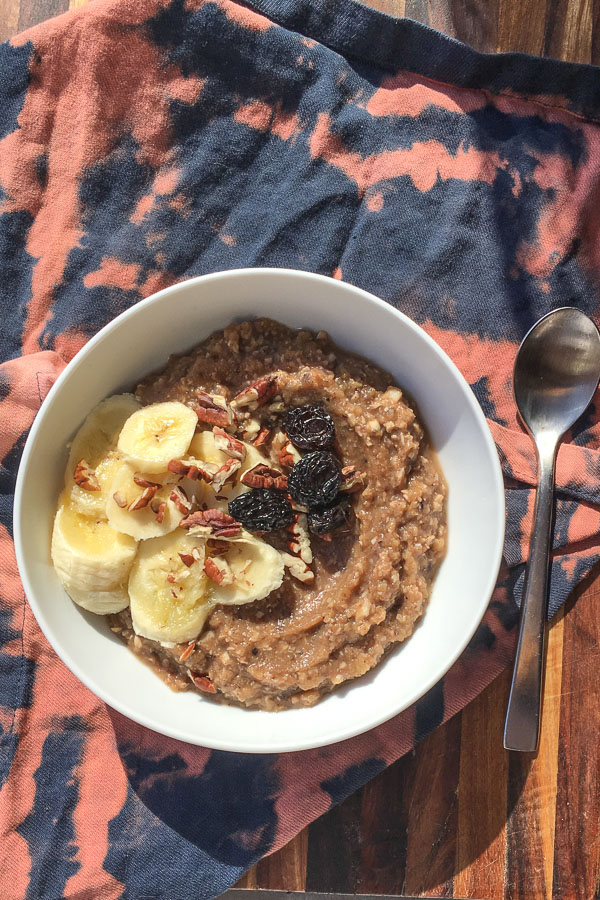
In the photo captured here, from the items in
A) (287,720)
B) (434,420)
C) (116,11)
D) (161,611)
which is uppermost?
(116,11)

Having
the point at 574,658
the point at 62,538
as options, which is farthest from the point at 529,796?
the point at 62,538

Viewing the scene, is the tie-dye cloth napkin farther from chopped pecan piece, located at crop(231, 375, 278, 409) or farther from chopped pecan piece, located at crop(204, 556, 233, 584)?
chopped pecan piece, located at crop(204, 556, 233, 584)

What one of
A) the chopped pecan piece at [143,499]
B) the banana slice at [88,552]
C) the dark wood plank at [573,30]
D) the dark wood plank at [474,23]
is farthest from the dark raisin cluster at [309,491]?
the dark wood plank at [573,30]

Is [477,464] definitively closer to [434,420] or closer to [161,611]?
[434,420]

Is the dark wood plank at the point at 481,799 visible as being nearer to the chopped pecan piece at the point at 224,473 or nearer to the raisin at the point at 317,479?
the raisin at the point at 317,479

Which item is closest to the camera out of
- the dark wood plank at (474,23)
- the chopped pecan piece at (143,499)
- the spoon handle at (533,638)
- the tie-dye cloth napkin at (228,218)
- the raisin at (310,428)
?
the chopped pecan piece at (143,499)

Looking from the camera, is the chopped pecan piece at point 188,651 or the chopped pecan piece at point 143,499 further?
the chopped pecan piece at point 188,651
